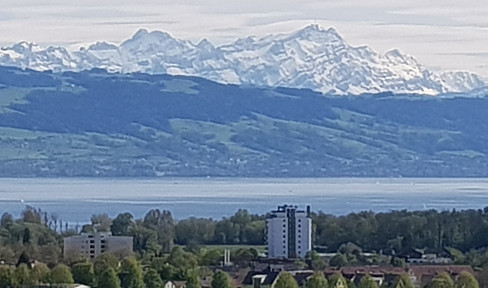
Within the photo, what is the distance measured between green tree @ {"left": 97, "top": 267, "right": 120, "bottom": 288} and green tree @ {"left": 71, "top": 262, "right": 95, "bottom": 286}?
0.41 m

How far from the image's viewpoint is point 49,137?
180 m

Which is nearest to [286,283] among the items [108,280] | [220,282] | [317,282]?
[317,282]

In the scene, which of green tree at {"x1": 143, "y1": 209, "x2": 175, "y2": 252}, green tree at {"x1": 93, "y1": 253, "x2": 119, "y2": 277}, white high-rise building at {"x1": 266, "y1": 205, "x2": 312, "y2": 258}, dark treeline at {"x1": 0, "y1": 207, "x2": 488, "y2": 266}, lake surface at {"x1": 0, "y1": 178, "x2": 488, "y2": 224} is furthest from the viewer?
lake surface at {"x1": 0, "y1": 178, "x2": 488, "y2": 224}

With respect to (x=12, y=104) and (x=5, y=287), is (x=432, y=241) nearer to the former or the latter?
(x=5, y=287)

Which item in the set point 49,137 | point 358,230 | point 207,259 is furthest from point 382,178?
point 207,259

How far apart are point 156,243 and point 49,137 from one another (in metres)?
129

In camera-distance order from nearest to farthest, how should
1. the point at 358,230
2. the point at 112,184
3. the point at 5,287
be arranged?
the point at 5,287 < the point at 358,230 < the point at 112,184

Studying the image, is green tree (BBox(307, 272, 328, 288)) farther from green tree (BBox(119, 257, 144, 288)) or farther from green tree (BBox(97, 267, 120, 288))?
green tree (BBox(97, 267, 120, 288))

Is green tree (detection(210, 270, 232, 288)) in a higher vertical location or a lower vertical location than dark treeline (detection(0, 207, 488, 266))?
lower

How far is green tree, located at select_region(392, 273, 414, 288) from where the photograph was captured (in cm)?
3406

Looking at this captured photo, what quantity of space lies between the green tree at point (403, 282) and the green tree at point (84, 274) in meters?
5.92

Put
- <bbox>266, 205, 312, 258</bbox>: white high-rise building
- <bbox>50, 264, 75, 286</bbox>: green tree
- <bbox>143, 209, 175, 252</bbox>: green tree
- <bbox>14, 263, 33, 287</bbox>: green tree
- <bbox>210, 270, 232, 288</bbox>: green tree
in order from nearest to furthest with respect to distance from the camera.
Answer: <bbox>14, 263, 33, 287</bbox>: green tree, <bbox>50, 264, 75, 286</bbox>: green tree, <bbox>210, 270, 232, 288</bbox>: green tree, <bbox>143, 209, 175, 252</bbox>: green tree, <bbox>266, 205, 312, 258</bbox>: white high-rise building

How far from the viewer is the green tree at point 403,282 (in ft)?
112

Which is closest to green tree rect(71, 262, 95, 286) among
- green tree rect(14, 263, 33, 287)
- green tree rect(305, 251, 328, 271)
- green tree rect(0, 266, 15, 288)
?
green tree rect(14, 263, 33, 287)
